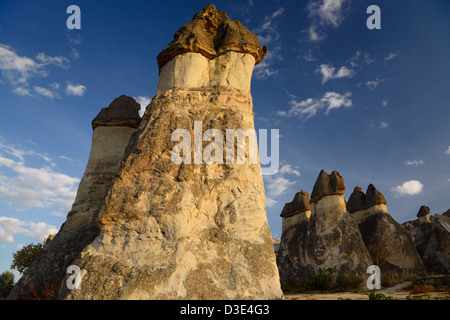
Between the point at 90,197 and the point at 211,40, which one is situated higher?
the point at 211,40

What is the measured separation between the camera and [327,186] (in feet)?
58.6

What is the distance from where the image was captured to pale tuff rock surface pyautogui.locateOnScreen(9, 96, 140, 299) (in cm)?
748

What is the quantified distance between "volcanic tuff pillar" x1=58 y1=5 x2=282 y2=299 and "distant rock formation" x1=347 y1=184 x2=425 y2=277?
1491cm

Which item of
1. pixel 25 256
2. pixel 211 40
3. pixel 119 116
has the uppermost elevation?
pixel 211 40

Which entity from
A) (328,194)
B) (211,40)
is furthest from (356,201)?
(211,40)

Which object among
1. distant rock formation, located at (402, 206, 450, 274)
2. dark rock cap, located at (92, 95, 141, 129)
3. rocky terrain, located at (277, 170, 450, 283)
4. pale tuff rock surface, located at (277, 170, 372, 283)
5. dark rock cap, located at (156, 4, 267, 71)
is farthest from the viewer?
distant rock formation, located at (402, 206, 450, 274)

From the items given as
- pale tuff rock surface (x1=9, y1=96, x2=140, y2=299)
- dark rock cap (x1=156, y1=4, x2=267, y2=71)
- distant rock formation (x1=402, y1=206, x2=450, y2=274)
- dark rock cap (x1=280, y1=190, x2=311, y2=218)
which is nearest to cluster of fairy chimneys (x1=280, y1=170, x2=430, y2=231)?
dark rock cap (x1=280, y1=190, x2=311, y2=218)

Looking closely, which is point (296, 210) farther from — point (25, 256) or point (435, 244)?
point (25, 256)

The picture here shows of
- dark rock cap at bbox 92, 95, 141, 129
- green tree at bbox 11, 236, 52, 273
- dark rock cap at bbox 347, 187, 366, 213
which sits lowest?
green tree at bbox 11, 236, 52, 273

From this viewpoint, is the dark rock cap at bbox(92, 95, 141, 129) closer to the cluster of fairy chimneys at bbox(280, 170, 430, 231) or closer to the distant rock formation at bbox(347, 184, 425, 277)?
the cluster of fairy chimneys at bbox(280, 170, 430, 231)

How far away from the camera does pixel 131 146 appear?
22.0ft

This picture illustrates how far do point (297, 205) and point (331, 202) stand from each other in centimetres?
329

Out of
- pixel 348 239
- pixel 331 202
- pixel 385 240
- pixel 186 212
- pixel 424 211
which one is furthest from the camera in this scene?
pixel 424 211

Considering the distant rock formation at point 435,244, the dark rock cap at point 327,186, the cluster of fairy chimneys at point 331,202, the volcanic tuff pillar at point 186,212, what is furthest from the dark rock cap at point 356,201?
the volcanic tuff pillar at point 186,212
